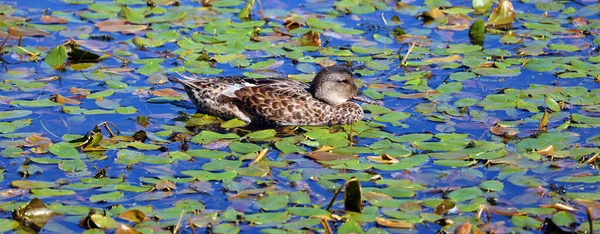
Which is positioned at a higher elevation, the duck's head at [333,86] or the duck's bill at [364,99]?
the duck's head at [333,86]

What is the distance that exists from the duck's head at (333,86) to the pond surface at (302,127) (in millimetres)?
304

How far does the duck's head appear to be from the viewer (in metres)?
9.58

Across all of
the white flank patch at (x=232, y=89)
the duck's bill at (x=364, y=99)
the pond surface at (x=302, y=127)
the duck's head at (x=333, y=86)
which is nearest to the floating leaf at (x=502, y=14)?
the pond surface at (x=302, y=127)

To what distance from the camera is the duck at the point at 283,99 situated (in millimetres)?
9547

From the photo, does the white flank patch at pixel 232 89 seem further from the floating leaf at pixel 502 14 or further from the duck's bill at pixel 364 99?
the floating leaf at pixel 502 14

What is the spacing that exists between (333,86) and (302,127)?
0.53 meters

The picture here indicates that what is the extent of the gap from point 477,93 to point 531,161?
195cm

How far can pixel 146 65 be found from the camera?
1071 centimetres

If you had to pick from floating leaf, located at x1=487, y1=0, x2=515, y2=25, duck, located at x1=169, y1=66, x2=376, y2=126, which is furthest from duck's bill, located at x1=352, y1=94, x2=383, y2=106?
floating leaf, located at x1=487, y1=0, x2=515, y2=25

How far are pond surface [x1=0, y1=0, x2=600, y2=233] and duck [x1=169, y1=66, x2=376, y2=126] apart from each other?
0.57ft

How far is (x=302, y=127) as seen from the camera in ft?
31.0

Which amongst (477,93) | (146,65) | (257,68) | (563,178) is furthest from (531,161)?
(146,65)

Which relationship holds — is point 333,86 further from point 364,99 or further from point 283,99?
point 283,99

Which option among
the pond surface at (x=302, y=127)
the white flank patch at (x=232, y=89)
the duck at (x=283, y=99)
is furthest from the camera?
the white flank patch at (x=232, y=89)
